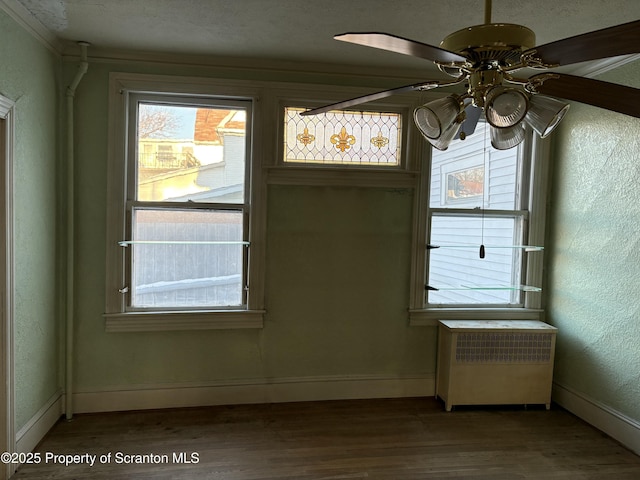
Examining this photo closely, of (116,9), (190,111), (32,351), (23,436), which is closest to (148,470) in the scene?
(23,436)

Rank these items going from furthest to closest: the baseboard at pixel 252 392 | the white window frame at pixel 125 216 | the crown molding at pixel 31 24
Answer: the baseboard at pixel 252 392, the white window frame at pixel 125 216, the crown molding at pixel 31 24

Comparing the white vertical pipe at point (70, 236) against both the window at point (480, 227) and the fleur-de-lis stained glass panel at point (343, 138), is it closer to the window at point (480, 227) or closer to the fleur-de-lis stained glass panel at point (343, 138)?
the fleur-de-lis stained glass panel at point (343, 138)

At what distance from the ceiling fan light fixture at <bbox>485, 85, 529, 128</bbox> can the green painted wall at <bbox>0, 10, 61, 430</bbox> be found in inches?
86.8

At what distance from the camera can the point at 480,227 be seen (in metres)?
3.35

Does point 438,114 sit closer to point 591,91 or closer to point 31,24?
point 591,91

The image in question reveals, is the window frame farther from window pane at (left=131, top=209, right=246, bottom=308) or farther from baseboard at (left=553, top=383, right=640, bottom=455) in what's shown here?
baseboard at (left=553, top=383, right=640, bottom=455)

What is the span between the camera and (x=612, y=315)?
2812mm

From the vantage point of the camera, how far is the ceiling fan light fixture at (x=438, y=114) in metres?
1.48

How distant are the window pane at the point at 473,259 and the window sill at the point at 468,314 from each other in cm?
7

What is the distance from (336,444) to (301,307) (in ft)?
3.12

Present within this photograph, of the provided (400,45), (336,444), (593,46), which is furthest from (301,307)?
(593,46)

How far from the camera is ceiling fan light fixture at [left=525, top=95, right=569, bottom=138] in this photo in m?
1.44

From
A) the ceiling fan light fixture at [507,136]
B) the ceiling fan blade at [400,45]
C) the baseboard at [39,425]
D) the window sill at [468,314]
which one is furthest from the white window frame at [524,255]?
the baseboard at [39,425]

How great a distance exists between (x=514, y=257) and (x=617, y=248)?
2.47 ft
